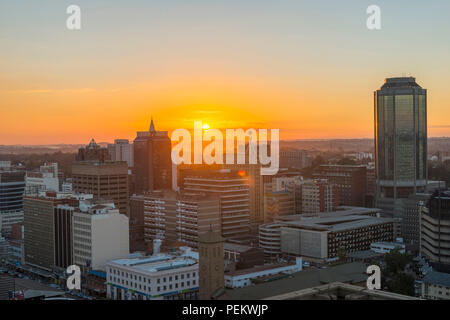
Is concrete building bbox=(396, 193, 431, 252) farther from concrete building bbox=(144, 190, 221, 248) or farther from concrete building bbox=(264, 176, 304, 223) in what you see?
concrete building bbox=(144, 190, 221, 248)

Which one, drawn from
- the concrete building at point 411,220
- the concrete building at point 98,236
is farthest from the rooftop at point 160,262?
the concrete building at point 411,220

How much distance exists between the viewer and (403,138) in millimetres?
42156

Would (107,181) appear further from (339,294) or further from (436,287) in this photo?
(339,294)

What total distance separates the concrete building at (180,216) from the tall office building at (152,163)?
17547 millimetres

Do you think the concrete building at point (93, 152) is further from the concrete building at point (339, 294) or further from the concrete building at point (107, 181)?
the concrete building at point (339, 294)

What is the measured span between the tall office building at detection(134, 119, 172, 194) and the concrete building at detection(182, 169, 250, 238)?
17452 mm

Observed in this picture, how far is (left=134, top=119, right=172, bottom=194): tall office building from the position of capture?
47969mm

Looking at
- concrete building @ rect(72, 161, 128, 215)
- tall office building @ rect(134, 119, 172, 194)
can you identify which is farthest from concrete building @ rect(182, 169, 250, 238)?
tall office building @ rect(134, 119, 172, 194)

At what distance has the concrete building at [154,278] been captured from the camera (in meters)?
17.3

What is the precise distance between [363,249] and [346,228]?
1.93 metres

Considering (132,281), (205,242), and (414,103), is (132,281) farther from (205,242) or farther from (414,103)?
(414,103)

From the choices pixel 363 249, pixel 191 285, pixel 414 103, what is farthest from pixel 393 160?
pixel 191 285

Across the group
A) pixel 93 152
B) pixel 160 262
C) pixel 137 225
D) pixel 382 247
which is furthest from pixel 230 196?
pixel 93 152

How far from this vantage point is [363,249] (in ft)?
91.8
